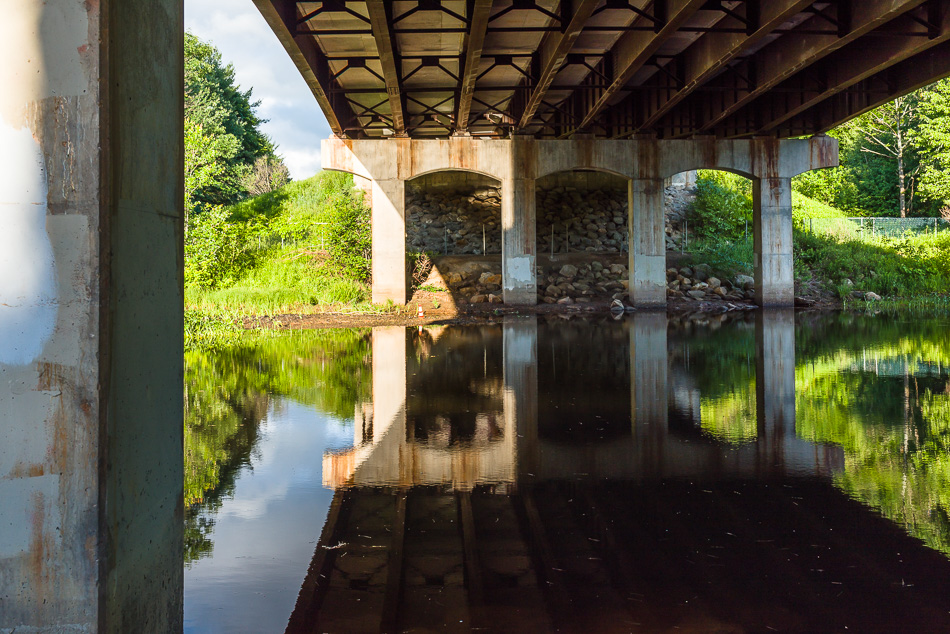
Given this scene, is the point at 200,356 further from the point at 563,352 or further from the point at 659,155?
the point at 659,155

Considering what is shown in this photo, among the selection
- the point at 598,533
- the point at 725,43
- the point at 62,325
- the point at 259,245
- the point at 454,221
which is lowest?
the point at 598,533

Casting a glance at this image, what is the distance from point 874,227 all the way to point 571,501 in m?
38.2

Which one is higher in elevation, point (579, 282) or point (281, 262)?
point (281, 262)

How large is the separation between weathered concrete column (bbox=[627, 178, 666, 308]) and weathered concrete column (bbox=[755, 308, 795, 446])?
8.25 m

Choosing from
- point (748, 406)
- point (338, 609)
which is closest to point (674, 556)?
point (338, 609)

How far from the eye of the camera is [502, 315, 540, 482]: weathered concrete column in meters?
6.91

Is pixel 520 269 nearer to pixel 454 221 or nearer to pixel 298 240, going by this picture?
pixel 454 221

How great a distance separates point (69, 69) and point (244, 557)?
113 inches

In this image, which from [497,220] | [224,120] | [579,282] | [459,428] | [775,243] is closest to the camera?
[459,428]

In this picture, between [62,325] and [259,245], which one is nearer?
[62,325]

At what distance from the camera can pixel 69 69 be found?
9.63 ft

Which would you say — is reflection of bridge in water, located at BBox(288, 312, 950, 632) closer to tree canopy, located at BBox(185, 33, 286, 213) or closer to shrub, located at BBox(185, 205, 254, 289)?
shrub, located at BBox(185, 205, 254, 289)

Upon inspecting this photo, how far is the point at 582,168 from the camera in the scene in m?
28.9

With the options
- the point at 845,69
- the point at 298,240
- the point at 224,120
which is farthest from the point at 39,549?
the point at 224,120
